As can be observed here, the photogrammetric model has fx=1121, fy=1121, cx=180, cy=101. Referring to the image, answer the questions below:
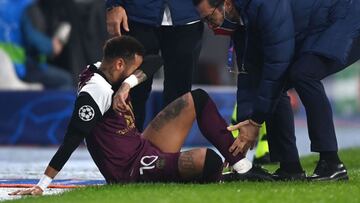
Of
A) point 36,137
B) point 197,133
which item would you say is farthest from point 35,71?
point 197,133

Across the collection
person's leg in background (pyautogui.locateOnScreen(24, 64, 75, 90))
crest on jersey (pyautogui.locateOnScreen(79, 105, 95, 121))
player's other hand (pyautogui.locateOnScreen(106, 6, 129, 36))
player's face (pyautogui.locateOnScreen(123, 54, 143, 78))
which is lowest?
person's leg in background (pyautogui.locateOnScreen(24, 64, 75, 90))

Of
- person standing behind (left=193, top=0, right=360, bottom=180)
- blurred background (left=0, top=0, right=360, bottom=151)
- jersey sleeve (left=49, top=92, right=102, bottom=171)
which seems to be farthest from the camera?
blurred background (left=0, top=0, right=360, bottom=151)

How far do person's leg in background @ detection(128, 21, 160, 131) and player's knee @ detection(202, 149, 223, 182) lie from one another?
101 centimetres

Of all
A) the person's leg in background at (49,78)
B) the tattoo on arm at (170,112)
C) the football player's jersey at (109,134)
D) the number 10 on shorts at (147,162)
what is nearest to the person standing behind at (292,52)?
the tattoo on arm at (170,112)

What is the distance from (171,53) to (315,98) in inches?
49.7

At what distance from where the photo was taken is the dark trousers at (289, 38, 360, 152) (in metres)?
6.86

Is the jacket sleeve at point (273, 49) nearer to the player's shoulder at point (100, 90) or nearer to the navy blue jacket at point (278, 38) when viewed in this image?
the navy blue jacket at point (278, 38)

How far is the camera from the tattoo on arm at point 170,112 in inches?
276

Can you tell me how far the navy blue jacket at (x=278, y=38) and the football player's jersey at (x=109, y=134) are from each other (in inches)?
29.9

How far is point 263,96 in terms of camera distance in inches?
268

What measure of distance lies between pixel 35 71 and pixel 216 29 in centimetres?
768

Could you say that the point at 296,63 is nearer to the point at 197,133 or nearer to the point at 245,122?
the point at 245,122

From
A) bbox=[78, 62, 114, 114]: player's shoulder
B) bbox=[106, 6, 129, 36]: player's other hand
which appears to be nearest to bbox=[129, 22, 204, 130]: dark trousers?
bbox=[106, 6, 129, 36]: player's other hand

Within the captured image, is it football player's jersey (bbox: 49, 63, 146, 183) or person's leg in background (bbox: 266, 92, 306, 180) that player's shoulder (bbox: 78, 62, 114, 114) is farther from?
person's leg in background (bbox: 266, 92, 306, 180)
